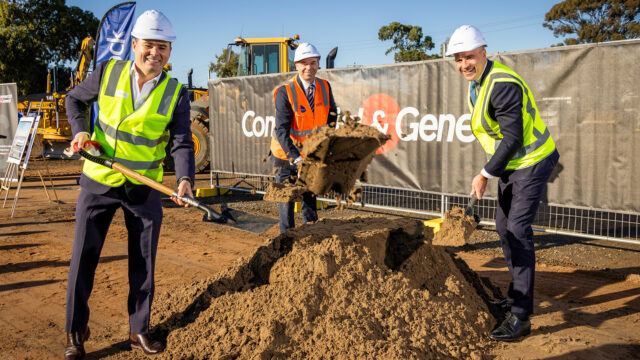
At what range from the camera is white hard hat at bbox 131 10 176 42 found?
3.11 metres

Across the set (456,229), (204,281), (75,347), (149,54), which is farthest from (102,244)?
(456,229)

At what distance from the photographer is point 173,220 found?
8.41 metres

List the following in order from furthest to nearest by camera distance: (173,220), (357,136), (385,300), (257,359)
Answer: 1. (173,220)
2. (357,136)
3. (385,300)
4. (257,359)

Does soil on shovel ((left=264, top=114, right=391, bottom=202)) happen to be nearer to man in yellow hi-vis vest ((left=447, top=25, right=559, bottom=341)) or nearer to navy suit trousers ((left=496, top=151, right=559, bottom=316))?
man in yellow hi-vis vest ((left=447, top=25, right=559, bottom=341))

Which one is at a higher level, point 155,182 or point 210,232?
point 155,182

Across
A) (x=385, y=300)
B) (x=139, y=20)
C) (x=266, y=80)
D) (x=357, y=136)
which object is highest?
(x=266, y=80)

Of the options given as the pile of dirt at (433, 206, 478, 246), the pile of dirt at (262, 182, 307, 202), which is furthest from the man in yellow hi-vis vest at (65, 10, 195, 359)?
the pile of dirt at (433, 206, 478, 246)

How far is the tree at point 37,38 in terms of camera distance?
95.4 feet

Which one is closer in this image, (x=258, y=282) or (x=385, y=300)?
(x=385, y=300)

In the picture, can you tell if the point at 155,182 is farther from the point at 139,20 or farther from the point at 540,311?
the point at 540,311

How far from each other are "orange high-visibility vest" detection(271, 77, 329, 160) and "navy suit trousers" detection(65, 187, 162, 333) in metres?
2.06

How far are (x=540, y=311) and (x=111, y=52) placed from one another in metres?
12.4

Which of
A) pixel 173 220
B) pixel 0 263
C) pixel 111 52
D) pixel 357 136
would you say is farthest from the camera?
pixel 111 52

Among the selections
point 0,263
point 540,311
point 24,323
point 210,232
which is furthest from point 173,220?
point 540,311
